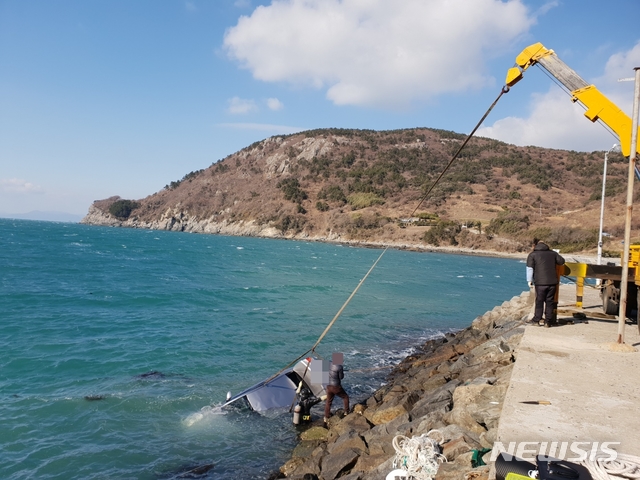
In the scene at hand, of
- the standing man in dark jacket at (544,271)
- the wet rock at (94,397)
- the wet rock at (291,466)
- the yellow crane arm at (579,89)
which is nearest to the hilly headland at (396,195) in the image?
the yellow crane arm at (579,89)

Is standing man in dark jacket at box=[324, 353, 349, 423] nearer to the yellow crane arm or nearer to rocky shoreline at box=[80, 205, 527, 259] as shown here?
the yellow crane arm

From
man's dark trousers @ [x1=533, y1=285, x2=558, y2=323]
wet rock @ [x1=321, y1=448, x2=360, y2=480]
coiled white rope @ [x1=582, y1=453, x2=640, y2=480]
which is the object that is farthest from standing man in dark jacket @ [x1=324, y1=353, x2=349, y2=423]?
coiled white rope @ [x1=582, y1=453, x2=640, y2=480]

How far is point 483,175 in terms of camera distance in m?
122

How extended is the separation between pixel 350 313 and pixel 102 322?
12.1m

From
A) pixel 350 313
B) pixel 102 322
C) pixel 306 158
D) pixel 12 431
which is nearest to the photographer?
pixel 12 431

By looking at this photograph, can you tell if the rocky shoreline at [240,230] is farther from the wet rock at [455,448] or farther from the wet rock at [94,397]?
the wet rock at [455,448]

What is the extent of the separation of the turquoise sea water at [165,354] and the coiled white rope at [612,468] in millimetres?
5954

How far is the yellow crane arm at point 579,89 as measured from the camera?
945 cm

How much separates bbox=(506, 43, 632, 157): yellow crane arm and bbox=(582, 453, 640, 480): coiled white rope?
23.6ft

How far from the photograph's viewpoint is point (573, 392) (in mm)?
6012

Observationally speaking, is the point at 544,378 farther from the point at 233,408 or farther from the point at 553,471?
A: the point at 233,408

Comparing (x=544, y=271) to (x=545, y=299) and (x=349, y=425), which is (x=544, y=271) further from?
(x=349, y=425)

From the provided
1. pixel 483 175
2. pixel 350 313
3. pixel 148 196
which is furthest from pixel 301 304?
pixel 148 196

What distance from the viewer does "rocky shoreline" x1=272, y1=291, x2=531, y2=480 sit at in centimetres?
547
